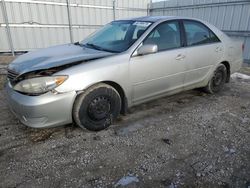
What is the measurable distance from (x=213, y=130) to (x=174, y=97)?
1.39 meters

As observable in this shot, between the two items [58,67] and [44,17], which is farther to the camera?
[44,17]

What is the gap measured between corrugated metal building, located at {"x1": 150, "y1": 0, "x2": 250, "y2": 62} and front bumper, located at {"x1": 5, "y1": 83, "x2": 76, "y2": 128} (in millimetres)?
7532

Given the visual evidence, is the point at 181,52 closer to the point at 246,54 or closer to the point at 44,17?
the point at 246,54

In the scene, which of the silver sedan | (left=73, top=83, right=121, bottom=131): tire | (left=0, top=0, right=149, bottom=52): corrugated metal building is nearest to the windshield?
the silver sedan

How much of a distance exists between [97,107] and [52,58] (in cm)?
92

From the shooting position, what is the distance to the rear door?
3812 mm

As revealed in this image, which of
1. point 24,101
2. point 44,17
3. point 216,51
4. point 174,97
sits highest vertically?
point 44,17

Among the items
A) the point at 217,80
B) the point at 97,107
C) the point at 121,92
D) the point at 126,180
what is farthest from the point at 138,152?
the point at 217,80

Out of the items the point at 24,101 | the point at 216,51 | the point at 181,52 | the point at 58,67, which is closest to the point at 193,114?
the point at 181,52

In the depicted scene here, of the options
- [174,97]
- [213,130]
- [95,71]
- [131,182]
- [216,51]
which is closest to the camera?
[131,182]

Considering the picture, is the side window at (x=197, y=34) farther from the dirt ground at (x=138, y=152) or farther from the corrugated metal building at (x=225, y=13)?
the corrugated metal building at (x=225, y=13)

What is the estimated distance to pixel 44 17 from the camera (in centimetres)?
895

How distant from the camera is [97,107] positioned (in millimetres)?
2979

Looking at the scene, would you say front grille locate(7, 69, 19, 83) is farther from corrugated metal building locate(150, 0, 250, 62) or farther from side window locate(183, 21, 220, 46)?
corrugated metal building locate(150, 0, 250, 62)
